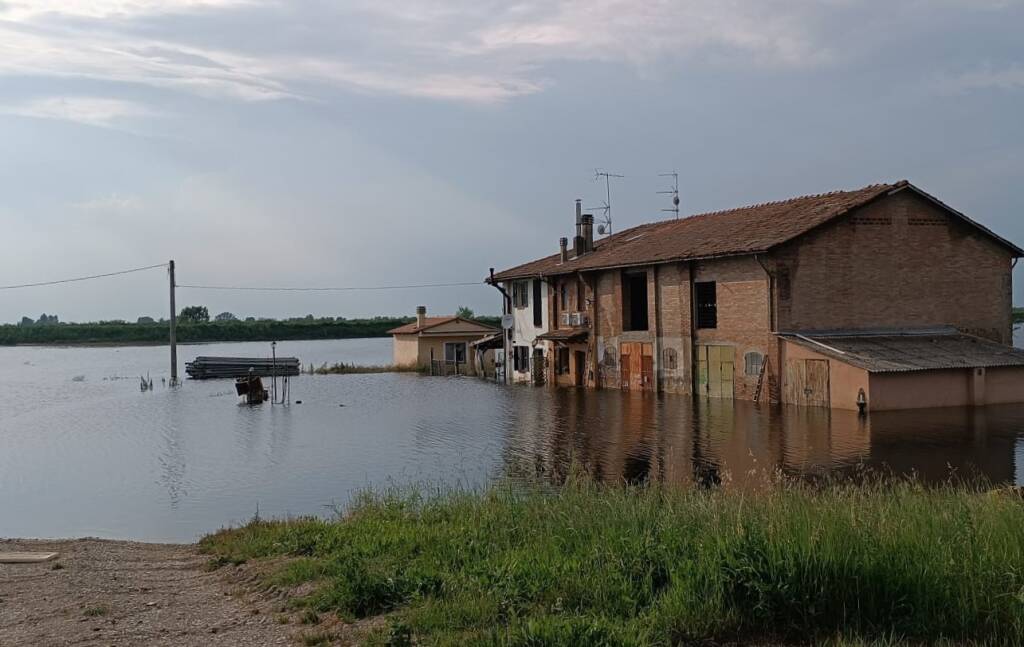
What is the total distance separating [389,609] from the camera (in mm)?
7359

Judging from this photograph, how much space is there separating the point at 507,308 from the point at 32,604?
41362 millimetres

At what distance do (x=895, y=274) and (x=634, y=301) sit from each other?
1172 cm

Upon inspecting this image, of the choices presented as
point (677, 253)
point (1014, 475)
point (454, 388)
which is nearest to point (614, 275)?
point (677, 253)

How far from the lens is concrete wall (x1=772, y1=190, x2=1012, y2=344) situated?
2873 cm

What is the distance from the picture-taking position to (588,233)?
44562 mm

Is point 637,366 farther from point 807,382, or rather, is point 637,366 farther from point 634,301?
point 807,382

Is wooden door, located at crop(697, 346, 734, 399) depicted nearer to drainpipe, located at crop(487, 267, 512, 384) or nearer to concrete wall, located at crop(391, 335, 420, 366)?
drainpipe, located at crop(487, 267, 512, 384)

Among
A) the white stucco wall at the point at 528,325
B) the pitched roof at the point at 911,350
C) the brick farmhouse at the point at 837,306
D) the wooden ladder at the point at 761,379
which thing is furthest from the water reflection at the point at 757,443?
the white stucco wall at the point at 528,325

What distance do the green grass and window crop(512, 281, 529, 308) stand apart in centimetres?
3794

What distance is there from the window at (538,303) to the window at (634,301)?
6996 mm

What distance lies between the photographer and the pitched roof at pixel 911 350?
25469 millimetres

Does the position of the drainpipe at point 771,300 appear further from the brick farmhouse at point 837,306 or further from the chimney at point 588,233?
the chimney at point 588,233

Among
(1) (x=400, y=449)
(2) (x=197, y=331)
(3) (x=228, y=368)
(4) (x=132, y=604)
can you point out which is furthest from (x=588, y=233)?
(2) (x=197, y=331)

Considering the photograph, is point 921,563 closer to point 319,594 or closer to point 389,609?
point 389,609
